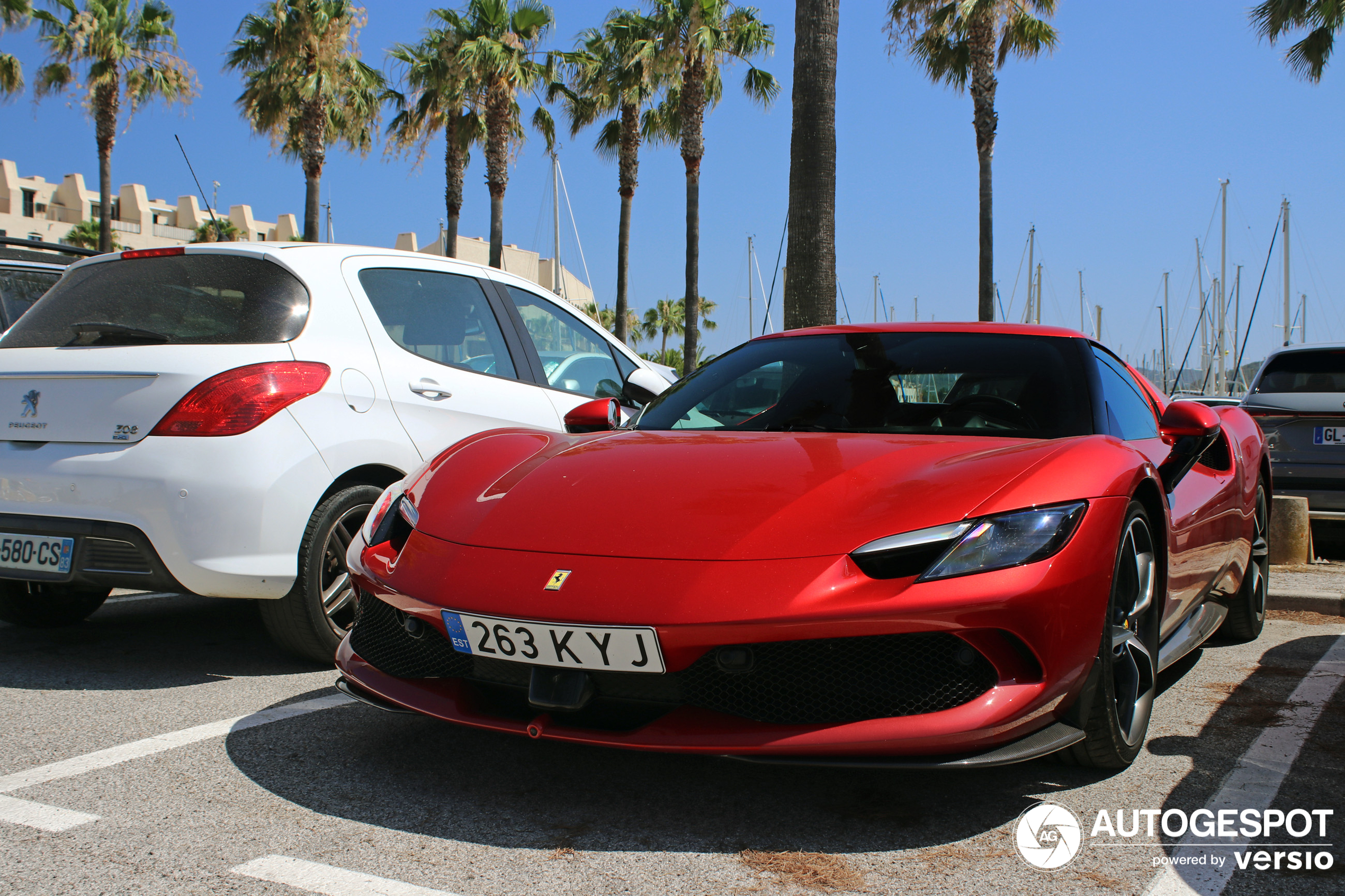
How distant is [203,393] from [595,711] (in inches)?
78.1

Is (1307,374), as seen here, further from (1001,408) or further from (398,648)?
(398,648)

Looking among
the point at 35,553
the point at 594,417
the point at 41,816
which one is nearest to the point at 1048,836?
the point at 594,417

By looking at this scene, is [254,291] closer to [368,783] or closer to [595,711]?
[368,783]

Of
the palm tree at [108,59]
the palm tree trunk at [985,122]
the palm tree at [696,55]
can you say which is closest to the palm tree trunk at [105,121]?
the palm tree at [108,59]

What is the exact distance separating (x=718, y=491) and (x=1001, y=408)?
3.68ft

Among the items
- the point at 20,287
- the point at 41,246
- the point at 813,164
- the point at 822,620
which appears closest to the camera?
the point at 822,620

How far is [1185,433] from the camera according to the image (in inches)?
139

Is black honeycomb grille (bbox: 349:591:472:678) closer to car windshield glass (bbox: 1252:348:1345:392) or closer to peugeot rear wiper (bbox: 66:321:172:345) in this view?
peugeot rear wiper (bbox: 66:321:172:345)

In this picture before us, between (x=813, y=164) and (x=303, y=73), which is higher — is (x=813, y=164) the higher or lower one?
the lower one

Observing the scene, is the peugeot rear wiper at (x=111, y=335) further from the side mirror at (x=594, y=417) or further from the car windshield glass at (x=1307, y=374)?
the car windshield glass at (x=1307, y=374)

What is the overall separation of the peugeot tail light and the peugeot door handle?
62cm

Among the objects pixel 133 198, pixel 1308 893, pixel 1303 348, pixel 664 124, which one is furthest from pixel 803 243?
pixel 133 198

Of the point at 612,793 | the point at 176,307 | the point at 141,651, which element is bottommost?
the point at 141,651

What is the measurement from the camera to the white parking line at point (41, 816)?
8.02ft
